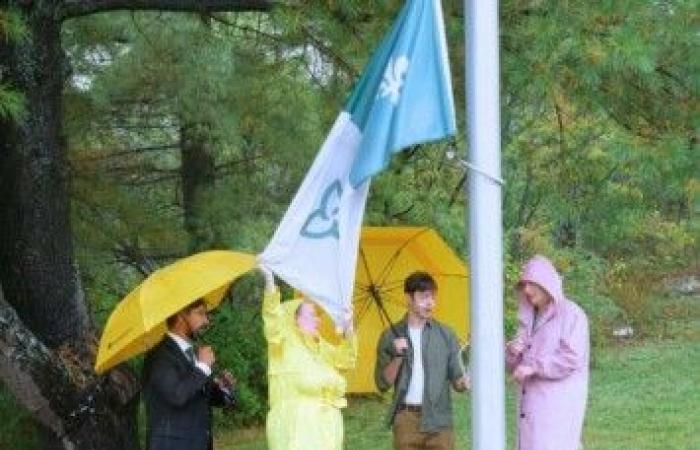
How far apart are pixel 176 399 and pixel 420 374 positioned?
1.20m

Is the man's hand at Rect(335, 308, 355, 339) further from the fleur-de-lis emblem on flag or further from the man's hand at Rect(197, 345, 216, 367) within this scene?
the fleur-de-lis emblem on flag

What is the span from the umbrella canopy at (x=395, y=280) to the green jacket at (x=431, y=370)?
0.68 meters

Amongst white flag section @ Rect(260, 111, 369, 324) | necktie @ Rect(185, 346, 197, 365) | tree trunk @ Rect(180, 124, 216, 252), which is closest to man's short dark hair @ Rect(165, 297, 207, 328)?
necktie @ Rect(185, 346, 197, 365)

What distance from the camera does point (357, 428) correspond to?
1155 cm

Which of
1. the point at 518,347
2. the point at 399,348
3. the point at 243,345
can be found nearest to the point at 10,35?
the point at 399,348

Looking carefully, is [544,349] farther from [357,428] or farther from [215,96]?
[357,428]

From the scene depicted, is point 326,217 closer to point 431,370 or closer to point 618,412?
point 431,370

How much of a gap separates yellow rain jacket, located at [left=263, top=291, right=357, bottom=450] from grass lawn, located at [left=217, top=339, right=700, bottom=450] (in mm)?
4477

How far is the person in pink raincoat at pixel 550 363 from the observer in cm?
546

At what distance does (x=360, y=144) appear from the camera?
4379mm

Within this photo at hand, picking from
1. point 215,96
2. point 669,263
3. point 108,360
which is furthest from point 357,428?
point 669,263

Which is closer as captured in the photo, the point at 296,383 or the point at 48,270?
the point at 296,383

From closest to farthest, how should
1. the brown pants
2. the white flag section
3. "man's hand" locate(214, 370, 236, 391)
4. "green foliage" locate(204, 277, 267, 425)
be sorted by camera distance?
the white flag section
"man's hand" locate(214, 370, 236, 391)
the brown pants
"green foliage" locate(204, 277, 267, 425)

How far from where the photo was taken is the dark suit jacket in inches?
204
